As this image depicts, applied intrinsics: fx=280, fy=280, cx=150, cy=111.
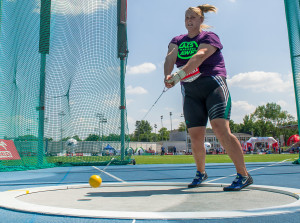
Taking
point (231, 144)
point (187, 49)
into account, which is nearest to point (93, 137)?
point (187, 49)

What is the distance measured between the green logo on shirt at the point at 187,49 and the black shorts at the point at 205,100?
332 millimetres

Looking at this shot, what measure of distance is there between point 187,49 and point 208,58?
0.97 ft

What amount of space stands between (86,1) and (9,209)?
870cm

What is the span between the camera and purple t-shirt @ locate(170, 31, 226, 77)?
3.23 metres

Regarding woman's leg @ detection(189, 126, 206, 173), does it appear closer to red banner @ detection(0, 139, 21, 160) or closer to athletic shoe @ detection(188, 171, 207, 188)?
athletic shoe @ detection(188, 171, 207, 188)

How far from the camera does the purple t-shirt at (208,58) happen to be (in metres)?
3.23

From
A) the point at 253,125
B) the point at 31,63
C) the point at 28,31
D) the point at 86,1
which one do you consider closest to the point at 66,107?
the point at 31,63

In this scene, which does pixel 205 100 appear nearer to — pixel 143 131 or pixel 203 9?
pixel 203 9

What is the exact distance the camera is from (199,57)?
2.99m

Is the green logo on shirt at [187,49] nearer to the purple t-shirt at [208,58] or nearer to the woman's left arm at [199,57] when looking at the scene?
the purple t-shirt at [208,58]

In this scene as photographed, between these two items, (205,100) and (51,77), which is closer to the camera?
(205,100)

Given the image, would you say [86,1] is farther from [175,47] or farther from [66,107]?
[175,47]

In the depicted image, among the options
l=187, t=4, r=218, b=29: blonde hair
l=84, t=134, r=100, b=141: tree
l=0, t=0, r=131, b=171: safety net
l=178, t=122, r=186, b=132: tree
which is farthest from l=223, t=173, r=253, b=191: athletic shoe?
l=178, t=122, r=186, b=132: tree

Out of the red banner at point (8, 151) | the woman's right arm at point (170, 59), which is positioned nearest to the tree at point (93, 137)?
the red banner at point (8, 151)
